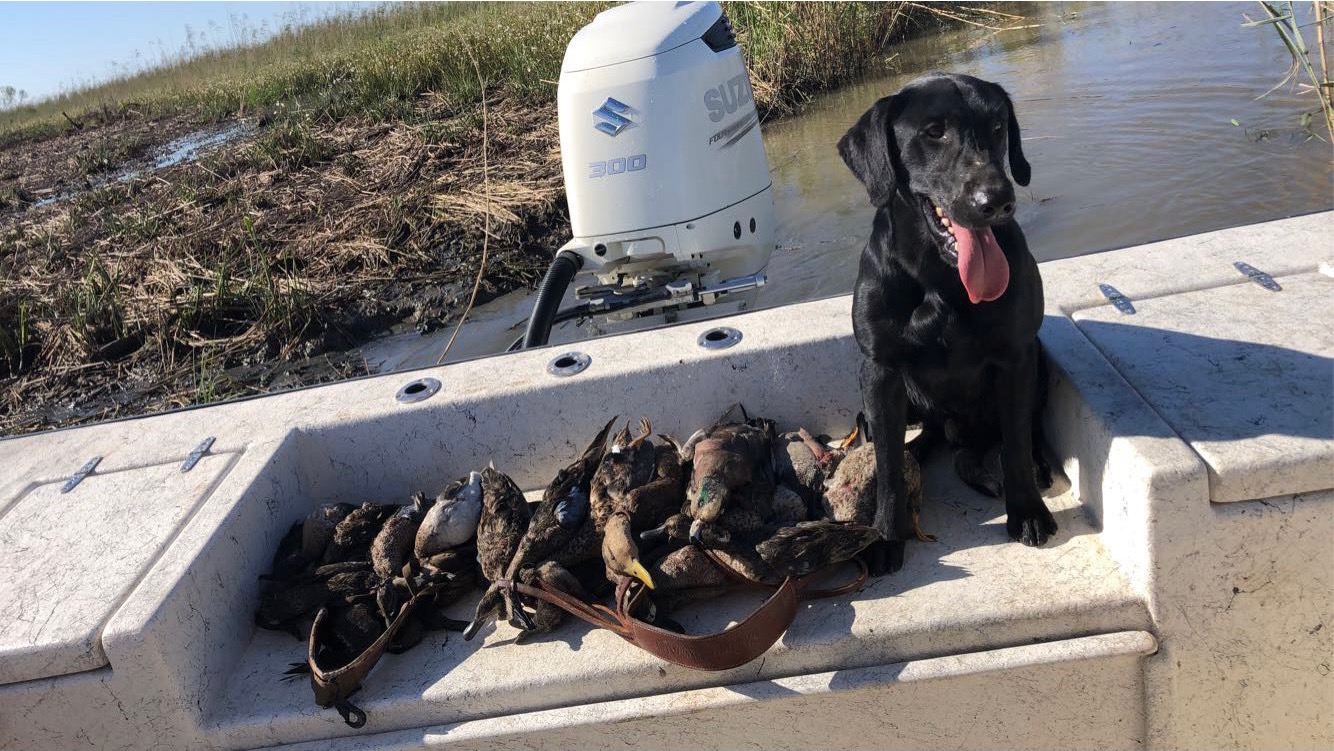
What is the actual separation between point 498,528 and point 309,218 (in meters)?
6.99

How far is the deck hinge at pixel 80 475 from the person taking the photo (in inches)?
112

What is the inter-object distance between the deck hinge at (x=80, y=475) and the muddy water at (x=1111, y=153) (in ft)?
10.2

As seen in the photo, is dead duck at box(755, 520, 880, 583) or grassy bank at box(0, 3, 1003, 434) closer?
dead duck at box(755, 520, 880, 583)

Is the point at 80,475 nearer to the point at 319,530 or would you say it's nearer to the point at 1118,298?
the point at 319,530

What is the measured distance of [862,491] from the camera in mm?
2467

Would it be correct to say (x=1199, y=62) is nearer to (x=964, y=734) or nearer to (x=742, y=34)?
(x=742, y=34)

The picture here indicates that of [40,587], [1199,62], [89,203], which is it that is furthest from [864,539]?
[89,203]

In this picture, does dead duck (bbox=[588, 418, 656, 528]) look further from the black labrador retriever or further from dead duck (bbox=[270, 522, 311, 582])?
dead duck (bbox=[270, 522, 311, 582])

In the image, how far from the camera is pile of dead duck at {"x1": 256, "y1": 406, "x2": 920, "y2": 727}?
227 cm

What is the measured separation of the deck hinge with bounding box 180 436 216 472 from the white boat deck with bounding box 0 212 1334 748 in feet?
0.27

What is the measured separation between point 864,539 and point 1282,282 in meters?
1.40

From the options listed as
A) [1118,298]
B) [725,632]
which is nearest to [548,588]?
[725,632]

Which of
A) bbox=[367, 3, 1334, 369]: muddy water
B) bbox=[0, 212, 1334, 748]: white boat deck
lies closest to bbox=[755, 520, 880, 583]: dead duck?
bbox=[0, 212, 1334, 748]: white boat deck

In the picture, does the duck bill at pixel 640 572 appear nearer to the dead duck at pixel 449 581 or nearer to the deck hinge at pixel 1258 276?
the dead duck at pixel 449 581
